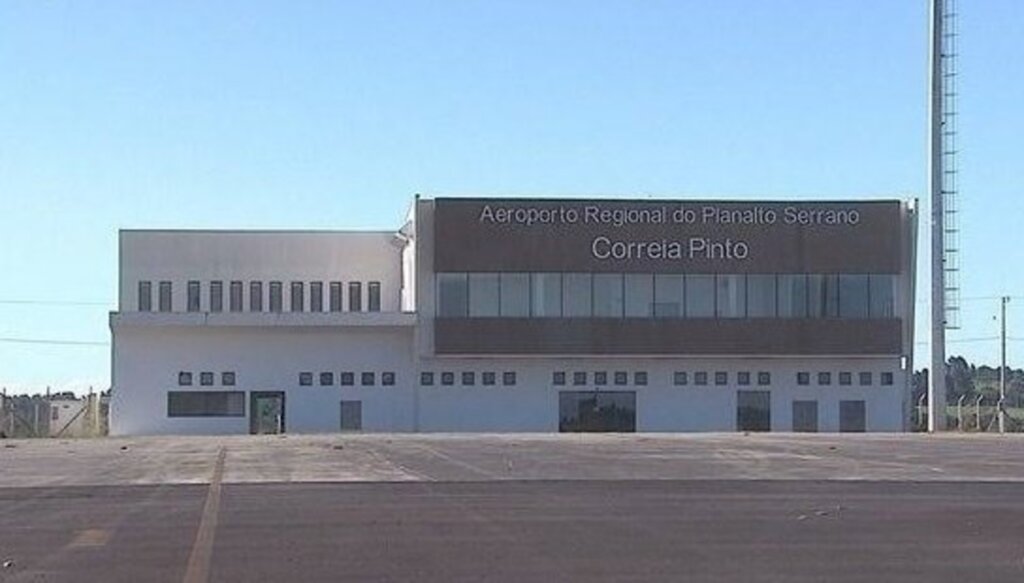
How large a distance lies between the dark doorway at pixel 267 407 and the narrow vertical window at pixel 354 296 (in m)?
6.80

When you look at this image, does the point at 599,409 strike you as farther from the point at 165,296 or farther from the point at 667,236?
the point at 165,296

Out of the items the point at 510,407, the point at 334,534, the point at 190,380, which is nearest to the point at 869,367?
the point at 510,407

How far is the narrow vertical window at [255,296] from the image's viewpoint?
8438 centimetres

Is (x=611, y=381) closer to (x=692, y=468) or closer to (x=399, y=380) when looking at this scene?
(x=399, y=380)

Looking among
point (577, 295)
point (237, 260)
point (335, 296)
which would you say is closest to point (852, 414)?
point (577, 295)

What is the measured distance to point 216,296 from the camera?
277 ft

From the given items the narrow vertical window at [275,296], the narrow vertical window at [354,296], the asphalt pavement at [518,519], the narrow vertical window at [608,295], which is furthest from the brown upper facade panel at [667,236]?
the asphalt pavement at [518,519]

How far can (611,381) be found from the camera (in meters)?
80.9

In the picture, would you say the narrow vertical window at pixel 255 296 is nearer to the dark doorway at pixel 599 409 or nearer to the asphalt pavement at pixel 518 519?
the dark doorway at pixel 599 409

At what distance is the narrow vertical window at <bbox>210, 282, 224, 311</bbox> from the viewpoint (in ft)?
276

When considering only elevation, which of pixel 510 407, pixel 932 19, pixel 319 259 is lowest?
pixel 510 407

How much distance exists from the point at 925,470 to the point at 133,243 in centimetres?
5638

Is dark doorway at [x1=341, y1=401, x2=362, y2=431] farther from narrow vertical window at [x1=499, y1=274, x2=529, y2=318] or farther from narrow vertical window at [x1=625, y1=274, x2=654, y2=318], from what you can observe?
narrow vertical window at [x1=625, y1=274, x2=654, y2=318]

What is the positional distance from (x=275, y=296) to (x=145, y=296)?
6391 millimetres
